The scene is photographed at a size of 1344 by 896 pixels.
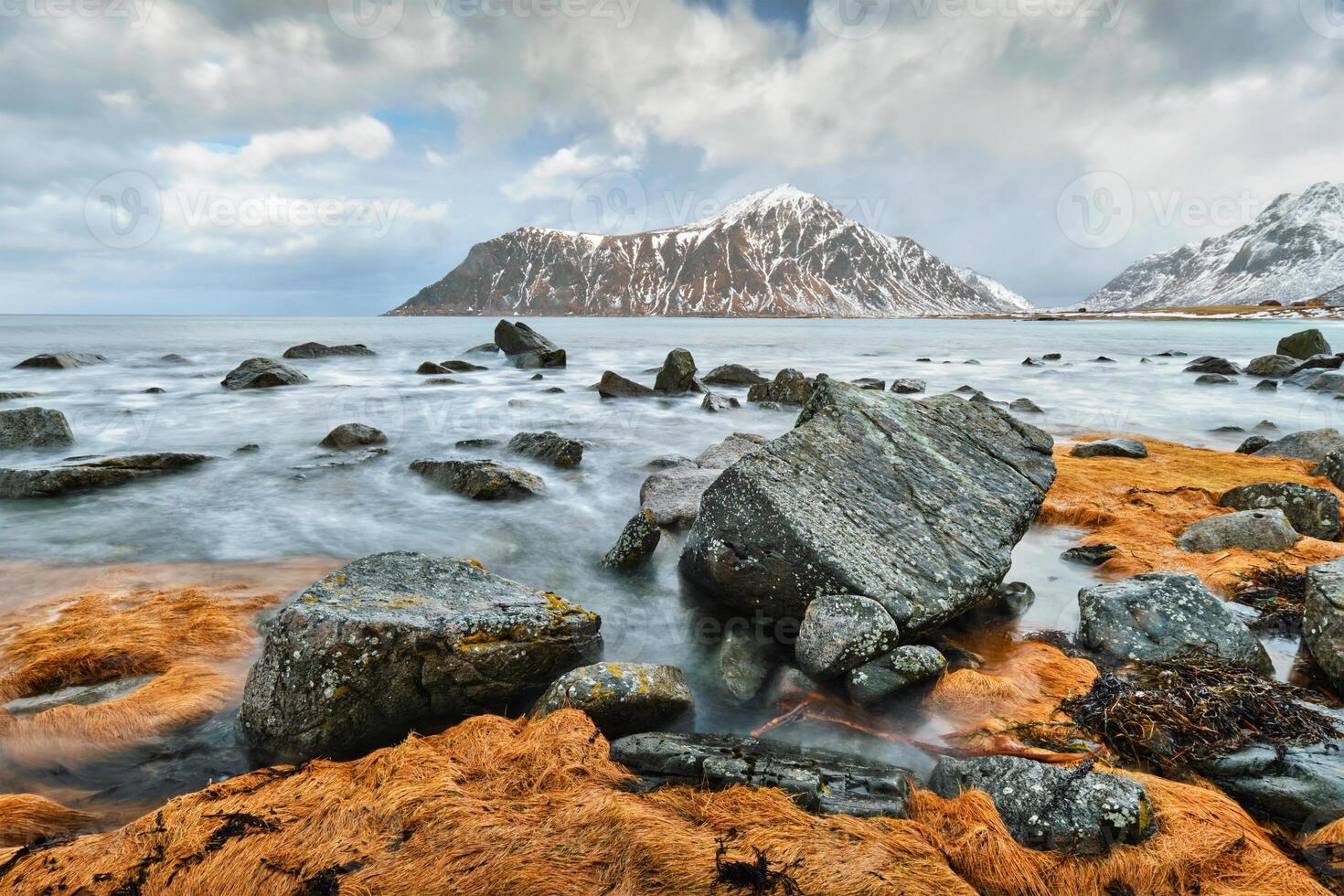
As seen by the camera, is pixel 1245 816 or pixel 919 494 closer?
pixel 1245 816

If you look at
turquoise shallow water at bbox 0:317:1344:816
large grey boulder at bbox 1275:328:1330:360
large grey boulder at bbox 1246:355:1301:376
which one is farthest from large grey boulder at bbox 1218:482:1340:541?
large grey boulder at bbox 1275:328:1330:360

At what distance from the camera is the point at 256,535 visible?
9680 millimetres

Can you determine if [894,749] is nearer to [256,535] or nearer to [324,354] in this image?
[256,535]

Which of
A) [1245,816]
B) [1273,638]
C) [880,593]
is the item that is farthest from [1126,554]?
[1245,816]

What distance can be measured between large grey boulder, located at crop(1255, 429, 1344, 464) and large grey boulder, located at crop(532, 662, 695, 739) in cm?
1518

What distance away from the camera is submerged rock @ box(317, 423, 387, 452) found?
51.5 feet

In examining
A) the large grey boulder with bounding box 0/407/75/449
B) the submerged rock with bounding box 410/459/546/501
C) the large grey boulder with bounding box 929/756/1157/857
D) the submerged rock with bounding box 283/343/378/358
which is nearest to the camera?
the large grey boulder with bounding box 929/756/1157/857

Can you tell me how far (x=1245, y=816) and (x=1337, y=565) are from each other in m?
3.28

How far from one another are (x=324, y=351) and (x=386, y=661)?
1703 inches

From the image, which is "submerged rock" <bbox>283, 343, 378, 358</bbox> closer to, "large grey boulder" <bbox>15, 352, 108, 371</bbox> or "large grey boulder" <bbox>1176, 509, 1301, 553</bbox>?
"large grey boulder" <bbox>15, 352, 108, 371</bbox>

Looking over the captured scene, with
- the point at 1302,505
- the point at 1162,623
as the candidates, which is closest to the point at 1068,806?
the point at 1162,623

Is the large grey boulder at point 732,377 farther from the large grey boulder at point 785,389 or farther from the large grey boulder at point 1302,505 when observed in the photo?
the large grey boulder at point 1302,505

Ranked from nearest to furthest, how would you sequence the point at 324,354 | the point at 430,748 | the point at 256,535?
1. the point at 430,748
2. the point at 256,535
3. the point at 324,354

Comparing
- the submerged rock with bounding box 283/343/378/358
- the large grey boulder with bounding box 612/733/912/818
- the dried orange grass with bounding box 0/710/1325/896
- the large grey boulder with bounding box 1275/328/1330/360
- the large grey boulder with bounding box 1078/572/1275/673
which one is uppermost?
the large grey boulder with bounding box 1275/328/1330/360
